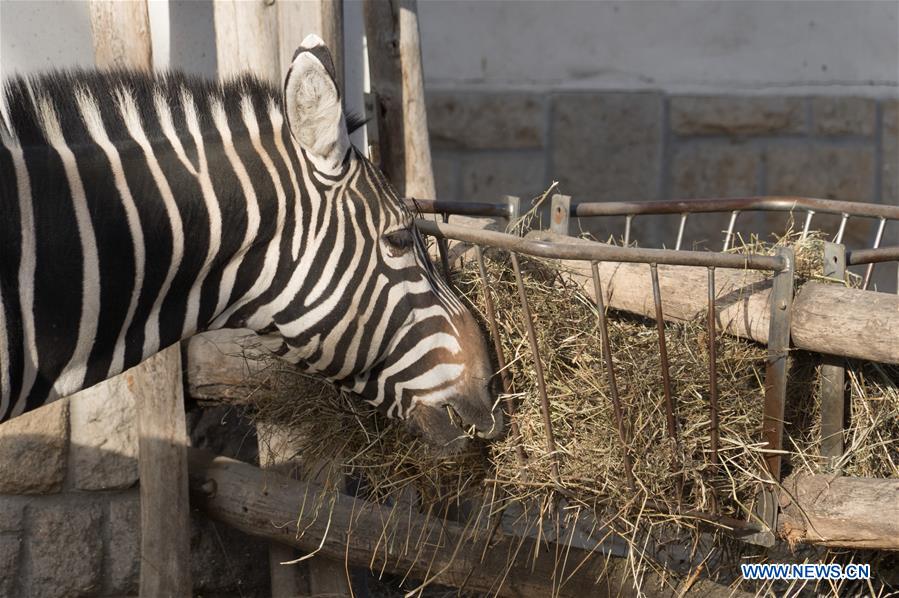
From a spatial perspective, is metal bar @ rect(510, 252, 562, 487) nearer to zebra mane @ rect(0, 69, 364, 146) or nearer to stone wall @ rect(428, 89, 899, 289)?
zebra mane @ rect(0, 69, 364, 146)

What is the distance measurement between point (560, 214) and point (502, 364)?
0.87 metres

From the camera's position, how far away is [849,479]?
250 cm

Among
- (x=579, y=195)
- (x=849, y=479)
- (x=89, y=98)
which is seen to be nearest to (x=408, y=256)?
(x=89, y=98)

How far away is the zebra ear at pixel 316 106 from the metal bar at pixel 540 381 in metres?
0.50

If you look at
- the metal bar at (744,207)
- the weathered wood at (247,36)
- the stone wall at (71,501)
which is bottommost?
the stone wall at (71,501)

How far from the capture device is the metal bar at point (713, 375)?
2.38m

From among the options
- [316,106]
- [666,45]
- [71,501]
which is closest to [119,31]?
[316,106]

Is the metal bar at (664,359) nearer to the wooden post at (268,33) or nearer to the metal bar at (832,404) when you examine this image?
the metal bar at (832,404)

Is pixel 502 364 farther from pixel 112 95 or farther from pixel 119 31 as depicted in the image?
pixel 119 31

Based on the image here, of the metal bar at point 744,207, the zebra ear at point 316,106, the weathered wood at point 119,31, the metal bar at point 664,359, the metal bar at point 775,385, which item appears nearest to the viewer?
the zebra ear at point 316,106

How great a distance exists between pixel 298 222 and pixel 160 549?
1.66 meters

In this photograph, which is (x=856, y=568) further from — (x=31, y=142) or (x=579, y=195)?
(x=579, y=195)

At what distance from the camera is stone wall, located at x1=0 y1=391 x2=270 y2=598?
A: 11.9ft

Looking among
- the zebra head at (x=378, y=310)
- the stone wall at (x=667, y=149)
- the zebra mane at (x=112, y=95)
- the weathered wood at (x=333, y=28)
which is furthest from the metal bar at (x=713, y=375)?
the stone wall at (x=667, y=149)
